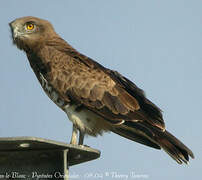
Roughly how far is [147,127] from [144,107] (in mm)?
483

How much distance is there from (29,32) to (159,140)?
362cm

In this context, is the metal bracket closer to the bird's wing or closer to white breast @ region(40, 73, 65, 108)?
the bird's wing

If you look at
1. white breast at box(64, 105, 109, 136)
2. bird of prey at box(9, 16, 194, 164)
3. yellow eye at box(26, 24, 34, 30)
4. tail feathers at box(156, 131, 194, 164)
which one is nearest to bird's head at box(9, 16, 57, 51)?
yellow eye at box(26, 24, 34, 30)

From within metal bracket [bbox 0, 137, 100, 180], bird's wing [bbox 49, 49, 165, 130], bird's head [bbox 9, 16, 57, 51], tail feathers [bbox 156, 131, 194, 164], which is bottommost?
metal bracket [bbox 0, 137, 100, 180]

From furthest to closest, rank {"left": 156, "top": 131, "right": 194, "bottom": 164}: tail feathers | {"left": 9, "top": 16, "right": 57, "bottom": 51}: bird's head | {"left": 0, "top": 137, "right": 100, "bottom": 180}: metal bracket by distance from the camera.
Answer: {"left": 9, "top": 16, "right": 57, "bottom": 51}: bird's head
{"left": 156, "top": 131, "right": 194, "bottom": 164}: tail feathers
{"left": 0, "top": 137, "right": 100, "bottom": 180}: metal bracket

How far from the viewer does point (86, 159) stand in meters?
5.05

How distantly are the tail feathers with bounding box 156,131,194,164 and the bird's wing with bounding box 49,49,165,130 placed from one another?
0.55ft

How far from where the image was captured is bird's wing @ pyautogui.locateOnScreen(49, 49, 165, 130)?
7.59 meters

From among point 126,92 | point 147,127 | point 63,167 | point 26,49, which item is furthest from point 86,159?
point 26,49

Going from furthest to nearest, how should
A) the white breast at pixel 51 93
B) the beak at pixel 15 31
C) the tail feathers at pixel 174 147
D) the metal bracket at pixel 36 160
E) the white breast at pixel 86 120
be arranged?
the beak at pixel 15 31
the white breast at pixel 51 93
the white breast at pixel 86 120
the tail feathers at pixel 174 147
the metal bracket at pixel 36 160

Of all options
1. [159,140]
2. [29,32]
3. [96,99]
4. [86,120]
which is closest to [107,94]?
[96,99]

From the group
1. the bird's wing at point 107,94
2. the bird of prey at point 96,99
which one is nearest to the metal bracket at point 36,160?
the bird of prey at point 96,99

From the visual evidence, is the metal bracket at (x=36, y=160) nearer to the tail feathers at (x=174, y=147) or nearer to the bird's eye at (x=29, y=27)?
the tail feathers at (x=174, y=147)

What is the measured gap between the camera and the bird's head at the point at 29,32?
890 centimetres
